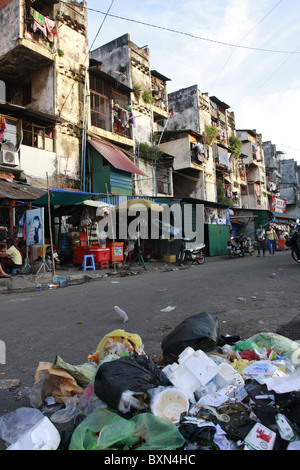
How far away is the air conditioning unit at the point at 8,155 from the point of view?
11773mm

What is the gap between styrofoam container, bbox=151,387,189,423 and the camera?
72.5 inches

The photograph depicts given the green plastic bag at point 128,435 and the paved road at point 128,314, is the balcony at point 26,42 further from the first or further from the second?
the green plastic bag at point 128,435

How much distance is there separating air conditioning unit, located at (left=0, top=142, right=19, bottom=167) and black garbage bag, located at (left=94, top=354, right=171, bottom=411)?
1170cm

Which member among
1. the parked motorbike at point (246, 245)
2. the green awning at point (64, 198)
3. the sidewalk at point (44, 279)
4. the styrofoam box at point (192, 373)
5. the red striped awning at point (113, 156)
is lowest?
the sidewalk at point (44, 279)

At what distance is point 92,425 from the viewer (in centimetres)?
175

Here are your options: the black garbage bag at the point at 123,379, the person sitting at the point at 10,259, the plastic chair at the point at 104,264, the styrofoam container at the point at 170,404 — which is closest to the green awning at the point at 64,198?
the person sitting at the point at 10,259

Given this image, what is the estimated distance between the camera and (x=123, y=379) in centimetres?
197

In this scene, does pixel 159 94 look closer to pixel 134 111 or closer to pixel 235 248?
pixel 134 111

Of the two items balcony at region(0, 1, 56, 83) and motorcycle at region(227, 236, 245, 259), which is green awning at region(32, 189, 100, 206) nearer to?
balcony at region(0, 1, 56, 83)

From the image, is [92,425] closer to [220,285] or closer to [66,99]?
[220,285]

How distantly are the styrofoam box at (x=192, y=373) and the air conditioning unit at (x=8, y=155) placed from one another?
11.8 meters

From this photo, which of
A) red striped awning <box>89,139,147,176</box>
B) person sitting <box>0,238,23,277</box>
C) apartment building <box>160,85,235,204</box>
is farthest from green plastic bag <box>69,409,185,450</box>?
apartment building <box>160,85,235,204</box>

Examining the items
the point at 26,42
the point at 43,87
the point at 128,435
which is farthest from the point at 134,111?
the point at 128,435
